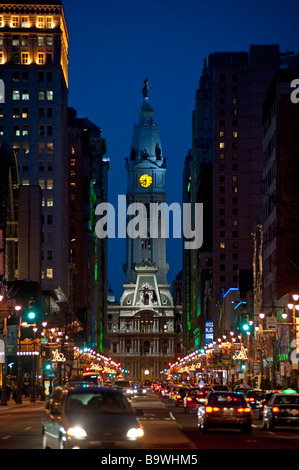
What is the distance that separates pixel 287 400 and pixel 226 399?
4235mm

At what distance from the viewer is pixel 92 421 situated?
21.3 m

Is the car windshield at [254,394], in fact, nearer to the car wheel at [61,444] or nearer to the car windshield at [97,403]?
the car windshield at [97,403]

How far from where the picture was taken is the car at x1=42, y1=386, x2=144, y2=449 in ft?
68.5

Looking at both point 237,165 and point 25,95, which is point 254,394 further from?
point 237,165

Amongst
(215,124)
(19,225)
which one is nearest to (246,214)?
(215,124)

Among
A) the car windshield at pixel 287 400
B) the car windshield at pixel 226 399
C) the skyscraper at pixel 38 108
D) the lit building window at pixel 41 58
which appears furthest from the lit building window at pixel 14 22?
the car windshield at pixel 226 399

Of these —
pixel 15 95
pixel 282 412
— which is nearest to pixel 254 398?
pixel 282 412

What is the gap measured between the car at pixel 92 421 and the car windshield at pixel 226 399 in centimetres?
1539

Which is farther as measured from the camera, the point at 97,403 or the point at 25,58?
the point at 25,58

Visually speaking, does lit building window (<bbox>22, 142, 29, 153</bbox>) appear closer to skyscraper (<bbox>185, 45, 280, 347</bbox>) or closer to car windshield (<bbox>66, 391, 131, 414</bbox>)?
skyscraper (<bbox>185, 45, 280, 347</bbox>)

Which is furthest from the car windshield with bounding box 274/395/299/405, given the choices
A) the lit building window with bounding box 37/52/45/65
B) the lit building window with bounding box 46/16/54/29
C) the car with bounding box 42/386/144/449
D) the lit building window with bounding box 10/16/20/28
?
the lit building window with bounding box 46/16/54/29

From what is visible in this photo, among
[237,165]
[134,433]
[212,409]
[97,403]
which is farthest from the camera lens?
[237,165]
